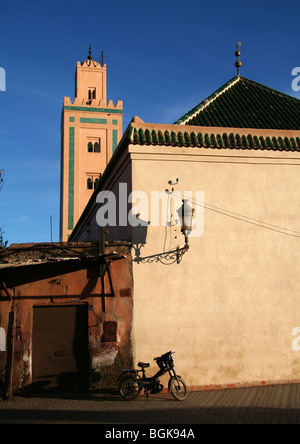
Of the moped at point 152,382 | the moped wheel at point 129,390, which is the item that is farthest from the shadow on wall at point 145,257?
the moped wheel at point 129,390

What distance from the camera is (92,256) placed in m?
9.91

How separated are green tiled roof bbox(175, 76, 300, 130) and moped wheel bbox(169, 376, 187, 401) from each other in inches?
253

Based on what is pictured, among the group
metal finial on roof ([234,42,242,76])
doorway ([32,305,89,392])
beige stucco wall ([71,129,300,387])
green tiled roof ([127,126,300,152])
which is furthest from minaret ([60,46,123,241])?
doorway ([32,305,89,392])

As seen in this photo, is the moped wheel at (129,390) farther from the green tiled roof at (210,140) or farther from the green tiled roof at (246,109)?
the green tiled roof at (246,109)

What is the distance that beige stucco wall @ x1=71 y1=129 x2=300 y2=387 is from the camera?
10617 millimetres

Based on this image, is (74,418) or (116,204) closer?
(74,418)

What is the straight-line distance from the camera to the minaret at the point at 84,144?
34.8m

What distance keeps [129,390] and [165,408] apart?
1.20 meters

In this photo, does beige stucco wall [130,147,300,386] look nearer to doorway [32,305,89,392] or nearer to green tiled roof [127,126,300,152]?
green tiled roof [127,126,300,152]

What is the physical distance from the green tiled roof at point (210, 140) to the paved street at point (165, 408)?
5.48 metres

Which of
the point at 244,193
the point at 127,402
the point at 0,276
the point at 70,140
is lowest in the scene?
the point at 127,402
